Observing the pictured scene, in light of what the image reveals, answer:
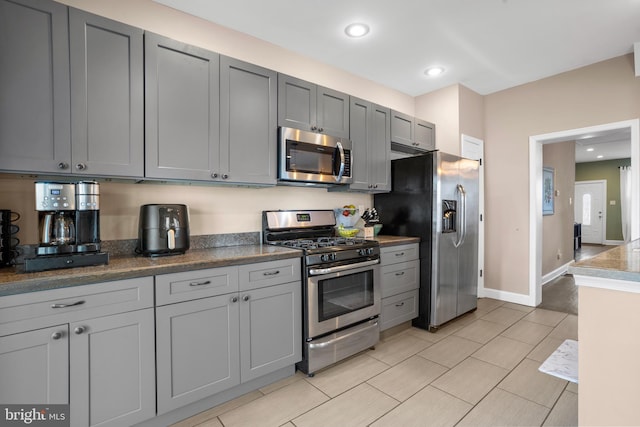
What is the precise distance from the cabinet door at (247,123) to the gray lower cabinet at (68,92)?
0.55 metres

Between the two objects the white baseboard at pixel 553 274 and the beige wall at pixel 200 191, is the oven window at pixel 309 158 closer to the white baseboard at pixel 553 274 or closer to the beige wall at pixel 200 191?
the beige wall at pixel 200 191

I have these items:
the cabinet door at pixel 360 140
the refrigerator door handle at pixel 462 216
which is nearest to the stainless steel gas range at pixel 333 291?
the cabinet door at pixel 360 140

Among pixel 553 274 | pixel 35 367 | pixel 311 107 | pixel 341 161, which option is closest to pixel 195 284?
pixel 35 367

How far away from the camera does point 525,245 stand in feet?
12.7

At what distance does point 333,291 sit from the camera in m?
2.42

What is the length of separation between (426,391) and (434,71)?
3240 millimetres

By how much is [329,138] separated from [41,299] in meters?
2.26

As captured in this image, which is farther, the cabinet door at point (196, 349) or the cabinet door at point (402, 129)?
the cabinet door at point (402, 129)

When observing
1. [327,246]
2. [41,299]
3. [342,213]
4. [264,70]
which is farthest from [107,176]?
[342,213]

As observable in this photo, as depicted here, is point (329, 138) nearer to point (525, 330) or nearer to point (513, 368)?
point (513, 368)

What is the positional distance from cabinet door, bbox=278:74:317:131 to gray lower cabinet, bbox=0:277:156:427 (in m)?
1.65

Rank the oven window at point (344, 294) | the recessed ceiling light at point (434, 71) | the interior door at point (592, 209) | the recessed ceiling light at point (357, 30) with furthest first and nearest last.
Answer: the interior door at point (592, 209), the recessed ceiling light at point (434, 71), the recessed ceiling light at point (357, 30), the oven window at point (344, 294)

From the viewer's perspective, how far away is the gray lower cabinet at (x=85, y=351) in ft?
4.33

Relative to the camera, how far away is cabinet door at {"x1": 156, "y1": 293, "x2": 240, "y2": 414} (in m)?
1.69
